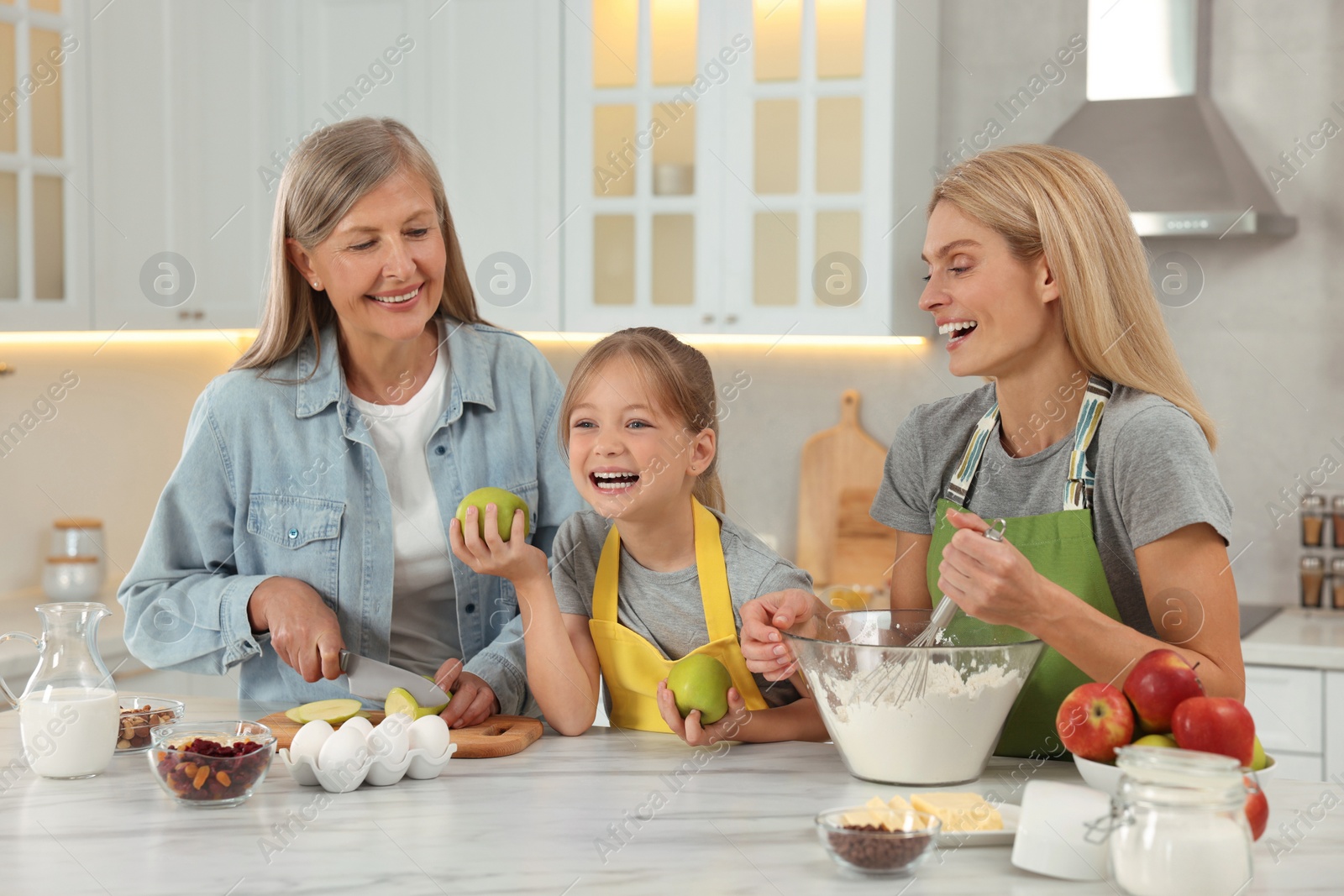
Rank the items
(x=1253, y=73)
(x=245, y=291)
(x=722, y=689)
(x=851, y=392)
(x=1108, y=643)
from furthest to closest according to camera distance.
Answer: (x=851, y=392) < (x=245, y=291) < (x=1253, y=73) < (x=722, y=689) < (x=1108, y=643)

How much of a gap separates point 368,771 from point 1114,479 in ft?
2.56

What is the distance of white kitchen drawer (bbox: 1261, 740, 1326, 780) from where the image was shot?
248 cm

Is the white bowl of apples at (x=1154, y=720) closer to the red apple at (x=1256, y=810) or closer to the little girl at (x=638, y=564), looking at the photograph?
the red apple at (x=1256, y=810)

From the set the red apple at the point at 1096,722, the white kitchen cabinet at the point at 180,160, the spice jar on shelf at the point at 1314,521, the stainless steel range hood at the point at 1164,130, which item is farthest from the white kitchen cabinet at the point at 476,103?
the red apple at the point at 1096,722

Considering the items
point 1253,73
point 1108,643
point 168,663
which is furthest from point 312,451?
point 1253,73

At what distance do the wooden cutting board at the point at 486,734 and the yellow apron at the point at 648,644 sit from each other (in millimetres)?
105

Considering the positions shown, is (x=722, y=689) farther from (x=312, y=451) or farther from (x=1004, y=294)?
(x=312, y=451)

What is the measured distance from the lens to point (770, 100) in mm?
3080

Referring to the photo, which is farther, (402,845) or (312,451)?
(312,451)

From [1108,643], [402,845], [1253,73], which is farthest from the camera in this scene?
[1253,73]

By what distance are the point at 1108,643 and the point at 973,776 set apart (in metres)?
0.19

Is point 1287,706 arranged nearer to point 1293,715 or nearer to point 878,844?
point 1293,715

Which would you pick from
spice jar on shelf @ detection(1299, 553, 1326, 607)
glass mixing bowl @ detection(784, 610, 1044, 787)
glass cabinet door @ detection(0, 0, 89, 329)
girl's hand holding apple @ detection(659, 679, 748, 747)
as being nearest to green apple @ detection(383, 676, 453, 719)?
girl's hand holding apple @ detection(659, 679, 748, 747)

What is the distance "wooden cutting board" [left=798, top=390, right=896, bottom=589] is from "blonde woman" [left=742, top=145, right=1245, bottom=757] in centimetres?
191
